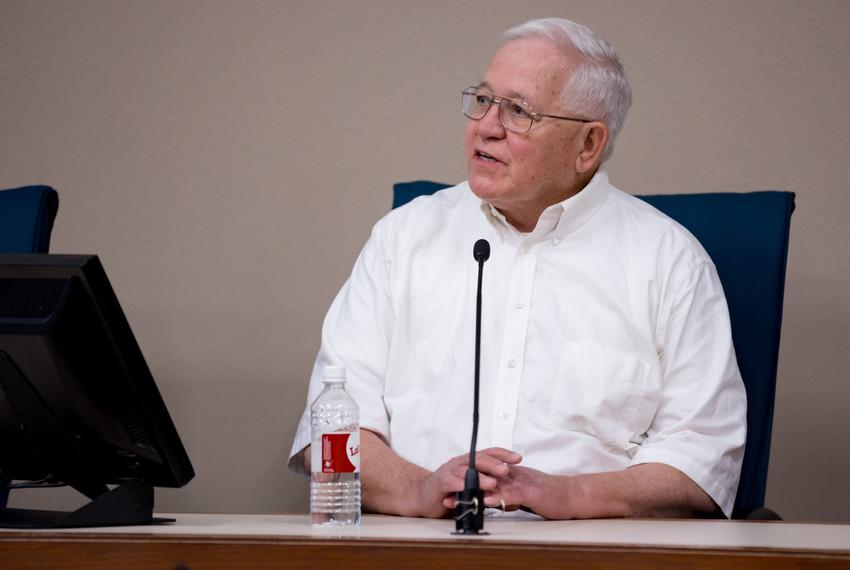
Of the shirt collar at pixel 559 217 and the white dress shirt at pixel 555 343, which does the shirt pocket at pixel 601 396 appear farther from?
the shirt collar at pixel 559 217

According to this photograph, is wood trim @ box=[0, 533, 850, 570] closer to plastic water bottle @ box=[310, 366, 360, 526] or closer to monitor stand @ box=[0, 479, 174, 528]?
monitor stand @ box=[0, 479, 174, 528]

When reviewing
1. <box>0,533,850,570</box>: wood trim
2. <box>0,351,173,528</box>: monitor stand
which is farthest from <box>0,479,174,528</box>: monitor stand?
<box>0,533,850,570</box>: wood trim

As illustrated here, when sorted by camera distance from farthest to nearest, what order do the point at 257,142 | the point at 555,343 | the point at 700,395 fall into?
1. the point at 257,142
2. the point at 555,343
3. the point at 700,395

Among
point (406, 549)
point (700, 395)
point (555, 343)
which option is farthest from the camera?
point (555, 343)

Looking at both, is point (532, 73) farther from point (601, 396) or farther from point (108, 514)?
point (108, 514)

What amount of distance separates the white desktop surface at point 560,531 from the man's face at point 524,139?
69cm

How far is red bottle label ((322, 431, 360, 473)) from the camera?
55.2 inches

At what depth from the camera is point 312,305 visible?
111 inches

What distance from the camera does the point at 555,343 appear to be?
1961mm

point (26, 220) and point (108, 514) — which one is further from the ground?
point (26, 220)

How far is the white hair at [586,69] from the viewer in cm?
203

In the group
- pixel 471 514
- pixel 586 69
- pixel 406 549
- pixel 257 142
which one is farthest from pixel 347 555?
pixel 257 142

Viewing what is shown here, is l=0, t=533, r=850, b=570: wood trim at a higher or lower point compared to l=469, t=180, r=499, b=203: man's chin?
lower

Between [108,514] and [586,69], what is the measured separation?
121cm
